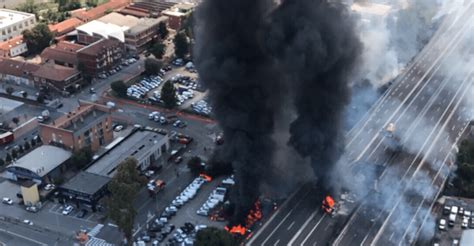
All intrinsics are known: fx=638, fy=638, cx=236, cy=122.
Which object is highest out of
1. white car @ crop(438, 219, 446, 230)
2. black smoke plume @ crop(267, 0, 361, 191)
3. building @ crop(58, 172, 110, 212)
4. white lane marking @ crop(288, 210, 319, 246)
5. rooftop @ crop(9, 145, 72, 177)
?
black smoke plume @ crop(267, 0, 361, 191)

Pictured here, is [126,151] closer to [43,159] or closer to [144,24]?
[43,159]

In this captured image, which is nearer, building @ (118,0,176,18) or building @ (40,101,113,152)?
building @ (40,101,113,152)

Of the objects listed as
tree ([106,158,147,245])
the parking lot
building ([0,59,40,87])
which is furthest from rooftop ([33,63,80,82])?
the parking lot

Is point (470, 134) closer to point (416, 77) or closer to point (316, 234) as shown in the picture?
point (416, 77)

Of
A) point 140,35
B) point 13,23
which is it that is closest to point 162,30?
point 140,35

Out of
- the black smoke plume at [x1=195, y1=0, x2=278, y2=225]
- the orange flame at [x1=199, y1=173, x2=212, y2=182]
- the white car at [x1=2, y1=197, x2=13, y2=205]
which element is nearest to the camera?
the black smoke plume at [x1=195, y1=0, x2=278, y2=225]

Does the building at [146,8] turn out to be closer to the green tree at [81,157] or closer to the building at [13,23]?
the building at [13,23]

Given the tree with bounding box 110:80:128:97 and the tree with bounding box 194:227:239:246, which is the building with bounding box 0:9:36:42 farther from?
the tree with bounding box 194:227:239:246
